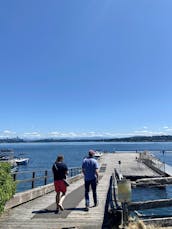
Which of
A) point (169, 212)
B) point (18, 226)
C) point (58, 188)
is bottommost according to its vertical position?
point (169, 212)

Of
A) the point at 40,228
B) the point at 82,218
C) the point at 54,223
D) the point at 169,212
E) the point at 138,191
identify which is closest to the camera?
the point at 40,228

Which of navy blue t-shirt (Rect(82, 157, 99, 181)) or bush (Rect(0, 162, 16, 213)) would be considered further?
navy blue t-shirt (Rect(82, 157, 99, 181))

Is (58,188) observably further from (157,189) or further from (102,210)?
(157,189)

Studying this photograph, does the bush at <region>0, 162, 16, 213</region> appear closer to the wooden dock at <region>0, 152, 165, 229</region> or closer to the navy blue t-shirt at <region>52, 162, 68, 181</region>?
the wooden dock at <region>0, 152, 165, 229</region>

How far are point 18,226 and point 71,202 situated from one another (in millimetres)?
4669

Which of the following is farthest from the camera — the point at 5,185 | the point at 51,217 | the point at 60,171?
the point at 60,171

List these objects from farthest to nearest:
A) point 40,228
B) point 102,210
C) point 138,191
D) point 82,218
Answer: point 138,191 < point 102,210 < point 82,218 < point 40,228

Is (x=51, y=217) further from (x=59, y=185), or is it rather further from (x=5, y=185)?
(x=5, y=185)

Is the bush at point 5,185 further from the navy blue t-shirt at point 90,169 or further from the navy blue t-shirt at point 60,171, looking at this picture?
the navy blue t-shirt at point 90,169

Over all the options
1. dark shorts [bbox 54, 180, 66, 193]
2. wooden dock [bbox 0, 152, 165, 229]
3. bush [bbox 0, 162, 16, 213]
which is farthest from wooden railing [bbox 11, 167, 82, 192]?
bush [bbox 0, 162, 16, 213]

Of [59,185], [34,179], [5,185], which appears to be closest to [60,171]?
[59,185]

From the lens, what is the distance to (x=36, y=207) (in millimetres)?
13039

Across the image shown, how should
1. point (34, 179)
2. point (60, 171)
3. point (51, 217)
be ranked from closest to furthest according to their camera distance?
point (51, 217) → point (60, 171) → point (34, 179)

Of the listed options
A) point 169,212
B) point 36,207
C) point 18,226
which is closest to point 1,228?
point 18,226
